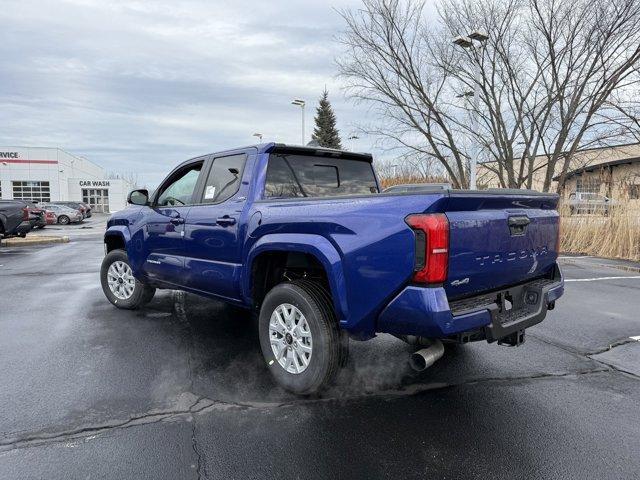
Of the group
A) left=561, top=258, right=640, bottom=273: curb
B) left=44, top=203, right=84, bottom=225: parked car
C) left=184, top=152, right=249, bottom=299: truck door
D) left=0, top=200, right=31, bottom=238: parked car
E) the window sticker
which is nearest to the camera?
left=184, top=152, right=249, bottom=299: truck door

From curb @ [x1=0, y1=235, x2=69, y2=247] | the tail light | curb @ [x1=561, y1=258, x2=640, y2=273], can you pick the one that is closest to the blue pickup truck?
the tail light

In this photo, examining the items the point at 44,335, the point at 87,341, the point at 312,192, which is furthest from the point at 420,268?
the point at 44,335

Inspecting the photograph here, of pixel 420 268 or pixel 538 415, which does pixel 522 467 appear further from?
pixel 420 268

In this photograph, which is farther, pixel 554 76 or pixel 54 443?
pixel 554 76

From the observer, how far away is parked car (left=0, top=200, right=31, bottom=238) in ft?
49.5

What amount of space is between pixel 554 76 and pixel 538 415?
1730 cm

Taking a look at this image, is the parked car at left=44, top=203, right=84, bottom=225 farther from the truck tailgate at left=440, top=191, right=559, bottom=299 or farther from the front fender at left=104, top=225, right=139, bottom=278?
the truck tailgate at left=440, top=191, right=559, bottom=299

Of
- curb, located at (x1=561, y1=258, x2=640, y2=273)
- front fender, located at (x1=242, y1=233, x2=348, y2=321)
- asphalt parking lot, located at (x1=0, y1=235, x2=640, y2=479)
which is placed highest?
front fender, located at (x1=242, y1=233, x2=348, y2=321)

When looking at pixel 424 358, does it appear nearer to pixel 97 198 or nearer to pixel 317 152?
pixel 317 152

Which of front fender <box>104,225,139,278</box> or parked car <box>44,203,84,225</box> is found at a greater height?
front fender <box>104,225,139,278</box>

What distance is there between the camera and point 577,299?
7188 mm

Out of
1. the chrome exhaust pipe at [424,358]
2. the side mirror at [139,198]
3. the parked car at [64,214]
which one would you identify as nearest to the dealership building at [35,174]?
the parked car at [64,214]

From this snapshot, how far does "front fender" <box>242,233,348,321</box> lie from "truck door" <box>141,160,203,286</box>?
1.39 m

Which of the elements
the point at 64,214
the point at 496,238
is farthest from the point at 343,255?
the point at 64,214
